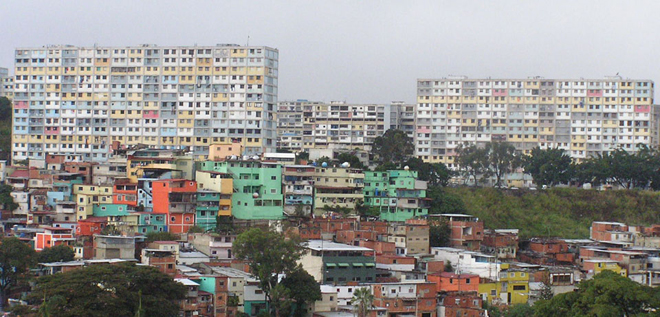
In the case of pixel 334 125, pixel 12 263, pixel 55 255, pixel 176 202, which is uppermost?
pixel 334 125

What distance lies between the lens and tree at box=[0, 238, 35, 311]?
2933 centimetres

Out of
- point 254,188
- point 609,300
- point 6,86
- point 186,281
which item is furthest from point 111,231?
point 6,86

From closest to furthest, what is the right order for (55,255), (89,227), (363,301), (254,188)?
(363,301), (55,255), (89,227), (254,188)

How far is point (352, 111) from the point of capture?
62844 mm

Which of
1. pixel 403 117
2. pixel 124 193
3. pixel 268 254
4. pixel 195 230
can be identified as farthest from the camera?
pixel 403 117

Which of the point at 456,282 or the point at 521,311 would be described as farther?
the point at 456,282

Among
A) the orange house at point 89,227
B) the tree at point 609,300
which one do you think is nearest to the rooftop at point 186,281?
the orange house at point 89,227

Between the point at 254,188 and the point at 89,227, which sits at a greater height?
the point at 254,188

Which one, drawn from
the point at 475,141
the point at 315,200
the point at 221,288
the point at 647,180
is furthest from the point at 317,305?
the point at 475,141

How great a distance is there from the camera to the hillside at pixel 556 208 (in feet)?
143

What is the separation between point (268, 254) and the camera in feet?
94.5

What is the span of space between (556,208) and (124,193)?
750 inches

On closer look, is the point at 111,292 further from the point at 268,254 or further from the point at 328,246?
the point at 328,246

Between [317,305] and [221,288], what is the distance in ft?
9.04
